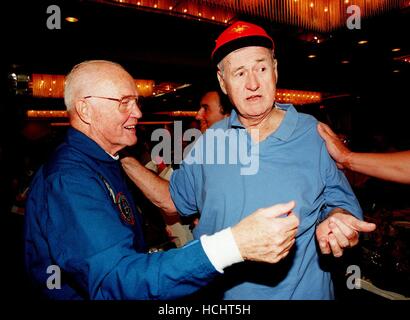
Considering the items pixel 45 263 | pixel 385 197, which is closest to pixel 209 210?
pixel 45 263

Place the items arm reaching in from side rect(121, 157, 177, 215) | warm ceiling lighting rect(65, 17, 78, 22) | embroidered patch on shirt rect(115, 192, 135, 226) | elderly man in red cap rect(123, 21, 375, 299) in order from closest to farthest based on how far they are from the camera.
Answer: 1. elderly man in red cap rect(123, 21, 375, 299)
2. embroidered patch on shirt rect(115, 192, 135, 226)
3. arm reaching in from side rect(121, 157, 177, 215)
4. warm ceiling lighting rect(65, 17, 78, 22)

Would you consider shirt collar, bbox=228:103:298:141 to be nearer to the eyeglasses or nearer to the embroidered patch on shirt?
the eyeglasses

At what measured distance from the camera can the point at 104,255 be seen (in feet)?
3.93

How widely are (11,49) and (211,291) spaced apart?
5772 mm

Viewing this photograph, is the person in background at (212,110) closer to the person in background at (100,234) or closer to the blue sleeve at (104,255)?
the person in background at (100,234)

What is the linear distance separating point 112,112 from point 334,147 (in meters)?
1.39

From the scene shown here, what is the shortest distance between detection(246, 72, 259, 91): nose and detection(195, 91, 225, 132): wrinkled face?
165cm

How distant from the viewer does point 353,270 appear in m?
2.21

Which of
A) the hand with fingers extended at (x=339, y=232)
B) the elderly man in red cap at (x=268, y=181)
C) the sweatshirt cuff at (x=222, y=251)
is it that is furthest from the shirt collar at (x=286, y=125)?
the sweatshirt cuff at (x=222, y=251)

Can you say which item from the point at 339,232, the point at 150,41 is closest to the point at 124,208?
the point at 339,232

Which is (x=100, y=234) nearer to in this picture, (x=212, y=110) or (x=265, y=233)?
(x=265, y=233)

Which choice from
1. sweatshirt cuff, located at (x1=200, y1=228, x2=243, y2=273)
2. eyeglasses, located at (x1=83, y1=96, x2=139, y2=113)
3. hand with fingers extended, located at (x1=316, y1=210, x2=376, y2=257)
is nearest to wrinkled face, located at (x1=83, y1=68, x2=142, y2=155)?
eyeglasses, located at (x1=83, y1=96, x2=139, y2=113)

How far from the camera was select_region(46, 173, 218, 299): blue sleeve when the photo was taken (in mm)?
1127

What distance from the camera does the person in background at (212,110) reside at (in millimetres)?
3486
